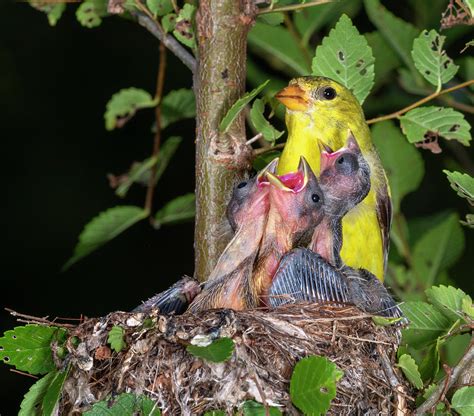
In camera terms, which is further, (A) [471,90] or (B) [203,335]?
(A) [471,90]

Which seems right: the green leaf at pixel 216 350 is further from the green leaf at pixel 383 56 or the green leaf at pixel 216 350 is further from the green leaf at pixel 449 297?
the green leaf at pixel 383 56

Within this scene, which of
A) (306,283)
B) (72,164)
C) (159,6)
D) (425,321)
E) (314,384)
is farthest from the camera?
(72,164)

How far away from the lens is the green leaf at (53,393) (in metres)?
2.84

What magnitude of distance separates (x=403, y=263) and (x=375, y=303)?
1083mm

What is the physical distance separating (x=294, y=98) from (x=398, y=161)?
616mm

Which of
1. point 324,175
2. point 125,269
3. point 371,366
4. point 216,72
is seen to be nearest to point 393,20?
point 324,175

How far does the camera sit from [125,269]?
5.95 meters

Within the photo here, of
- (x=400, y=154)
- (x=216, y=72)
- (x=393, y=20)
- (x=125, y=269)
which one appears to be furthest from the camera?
(x=125, y=269)

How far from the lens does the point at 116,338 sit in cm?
302

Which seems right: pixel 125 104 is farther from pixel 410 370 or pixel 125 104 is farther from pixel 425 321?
pixel 410 370

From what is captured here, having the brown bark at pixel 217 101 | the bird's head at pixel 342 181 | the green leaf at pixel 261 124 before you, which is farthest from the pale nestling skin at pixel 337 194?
the brown bark at pixel 217 101

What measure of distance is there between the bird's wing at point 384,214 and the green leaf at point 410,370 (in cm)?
115

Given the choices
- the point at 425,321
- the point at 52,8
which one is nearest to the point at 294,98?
the point at 52,8

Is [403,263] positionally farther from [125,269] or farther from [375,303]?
[125,269]
